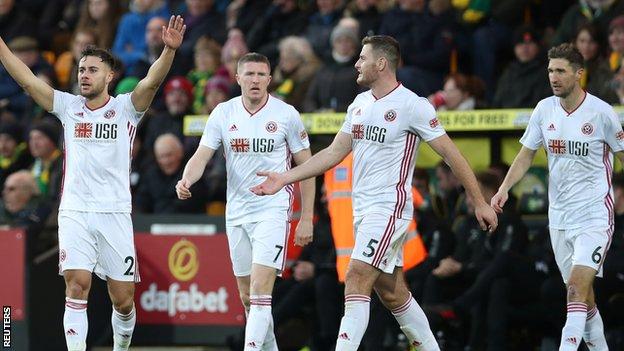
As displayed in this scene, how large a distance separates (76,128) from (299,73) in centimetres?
606

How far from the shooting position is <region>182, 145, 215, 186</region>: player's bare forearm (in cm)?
1173

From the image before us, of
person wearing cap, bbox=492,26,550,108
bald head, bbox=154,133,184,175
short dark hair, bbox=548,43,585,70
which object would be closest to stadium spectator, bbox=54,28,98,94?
bald head, bbox=154,133,184,175

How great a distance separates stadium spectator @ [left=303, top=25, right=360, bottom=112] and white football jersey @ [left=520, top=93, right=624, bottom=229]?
453cm

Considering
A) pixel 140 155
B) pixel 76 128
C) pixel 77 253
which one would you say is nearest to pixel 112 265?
pixel 77 253

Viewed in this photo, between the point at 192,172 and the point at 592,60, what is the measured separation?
5479 mm

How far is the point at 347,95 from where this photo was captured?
53.9ft

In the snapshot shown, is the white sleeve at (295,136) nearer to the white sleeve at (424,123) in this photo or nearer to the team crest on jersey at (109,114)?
the white sleeve at (424,123)

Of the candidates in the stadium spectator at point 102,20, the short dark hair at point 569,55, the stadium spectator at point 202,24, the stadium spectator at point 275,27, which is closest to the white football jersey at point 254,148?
the short dark hair at point 569,55

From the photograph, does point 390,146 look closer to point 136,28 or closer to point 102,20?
point 136,28

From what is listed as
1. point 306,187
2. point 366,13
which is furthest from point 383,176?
point 366,13

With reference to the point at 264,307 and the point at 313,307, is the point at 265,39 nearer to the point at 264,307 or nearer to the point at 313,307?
the point at 313,307

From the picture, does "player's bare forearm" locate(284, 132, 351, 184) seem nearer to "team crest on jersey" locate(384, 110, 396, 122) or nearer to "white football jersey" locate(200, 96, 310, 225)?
"team crest on jersey" locate(384, 110, 396, 122)

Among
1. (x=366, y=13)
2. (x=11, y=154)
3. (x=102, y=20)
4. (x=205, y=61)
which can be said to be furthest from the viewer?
(x=102, y=20)

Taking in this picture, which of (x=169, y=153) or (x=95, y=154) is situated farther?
(x=169, y=153)
